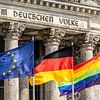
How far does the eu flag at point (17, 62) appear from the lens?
35344mm

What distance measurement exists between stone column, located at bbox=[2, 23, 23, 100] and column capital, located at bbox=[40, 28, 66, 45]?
328cm

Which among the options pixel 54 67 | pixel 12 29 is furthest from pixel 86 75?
pixel 12 29

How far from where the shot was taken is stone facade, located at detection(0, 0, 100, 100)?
46.5 metres

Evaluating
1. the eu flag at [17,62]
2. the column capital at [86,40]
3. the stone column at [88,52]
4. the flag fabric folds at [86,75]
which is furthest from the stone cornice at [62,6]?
the eu flag at [17,62]

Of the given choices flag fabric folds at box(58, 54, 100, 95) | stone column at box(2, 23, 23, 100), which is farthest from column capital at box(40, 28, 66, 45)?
flag fabric folds at box(58, 54, 100, 95)

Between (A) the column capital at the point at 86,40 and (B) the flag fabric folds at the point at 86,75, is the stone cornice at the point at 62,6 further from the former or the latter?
(B) the flag fabric folds at the point at 86,75

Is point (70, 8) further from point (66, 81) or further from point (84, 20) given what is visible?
point (66, 81)

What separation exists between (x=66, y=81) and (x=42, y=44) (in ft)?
55.5

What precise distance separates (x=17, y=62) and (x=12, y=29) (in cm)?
1096

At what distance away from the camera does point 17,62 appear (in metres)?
35.8

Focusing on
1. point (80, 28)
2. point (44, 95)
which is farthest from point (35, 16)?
point (44, 95)

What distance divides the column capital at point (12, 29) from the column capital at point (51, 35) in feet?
10.2

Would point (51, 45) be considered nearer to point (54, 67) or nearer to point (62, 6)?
point (62, 6)

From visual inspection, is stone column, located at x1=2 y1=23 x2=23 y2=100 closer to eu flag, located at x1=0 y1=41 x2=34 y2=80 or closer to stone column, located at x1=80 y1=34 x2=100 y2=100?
stone column, located at x1=80 y1=34 x2=100 y2=100
